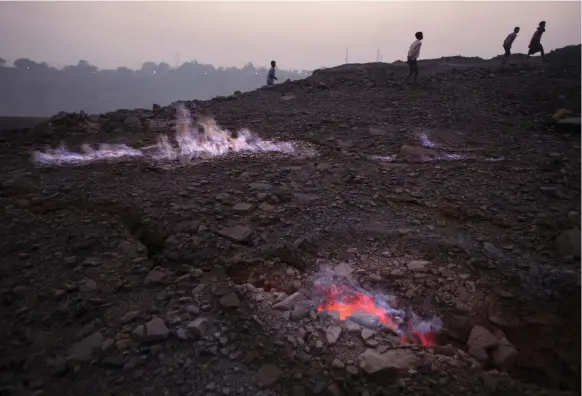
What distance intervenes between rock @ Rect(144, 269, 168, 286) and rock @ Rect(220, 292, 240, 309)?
60cm

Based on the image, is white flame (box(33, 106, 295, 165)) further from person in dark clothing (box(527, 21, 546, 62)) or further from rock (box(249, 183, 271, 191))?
person in dark clothing (box(527, 21, 546, 62))

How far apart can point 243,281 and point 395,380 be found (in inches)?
56.5

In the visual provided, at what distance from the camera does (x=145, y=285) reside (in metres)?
2.78

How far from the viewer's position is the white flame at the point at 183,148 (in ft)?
17.1

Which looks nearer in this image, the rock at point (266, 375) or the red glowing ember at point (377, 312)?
the rock at point (266, 375)

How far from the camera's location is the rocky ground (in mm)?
2131

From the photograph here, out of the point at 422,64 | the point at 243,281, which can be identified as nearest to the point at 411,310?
the point at 243,281

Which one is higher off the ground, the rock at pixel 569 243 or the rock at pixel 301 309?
the rock at pixel 569 243

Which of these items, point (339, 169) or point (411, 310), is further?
point (339, 169)

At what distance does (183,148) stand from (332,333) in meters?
4.20

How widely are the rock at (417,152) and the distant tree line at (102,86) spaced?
113ft

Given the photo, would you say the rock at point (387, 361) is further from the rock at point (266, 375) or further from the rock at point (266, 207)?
the rock at point (266, 207)

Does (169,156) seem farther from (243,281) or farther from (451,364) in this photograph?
(451,364)

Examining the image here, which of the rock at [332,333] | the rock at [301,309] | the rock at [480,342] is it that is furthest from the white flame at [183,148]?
the rock at [480,342]
